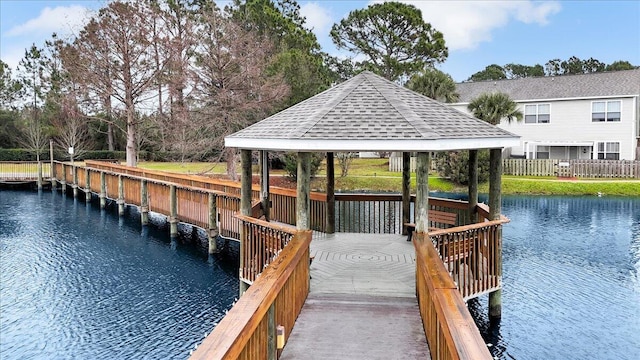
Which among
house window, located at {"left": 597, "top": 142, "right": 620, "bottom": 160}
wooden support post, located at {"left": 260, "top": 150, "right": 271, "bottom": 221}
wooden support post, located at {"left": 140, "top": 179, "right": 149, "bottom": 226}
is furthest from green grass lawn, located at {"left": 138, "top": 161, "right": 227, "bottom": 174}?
house window, located at {"left": 597, "top": 142, "right": 620, "bottom": 160}

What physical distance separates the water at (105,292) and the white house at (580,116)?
26.2m

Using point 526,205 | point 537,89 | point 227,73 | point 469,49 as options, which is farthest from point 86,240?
point 469,49

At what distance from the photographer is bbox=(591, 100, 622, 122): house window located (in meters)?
31.5

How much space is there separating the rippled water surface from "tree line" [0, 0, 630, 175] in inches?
515

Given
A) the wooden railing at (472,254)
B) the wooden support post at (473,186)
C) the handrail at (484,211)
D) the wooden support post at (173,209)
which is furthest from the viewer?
the wooden support post at (173,209)

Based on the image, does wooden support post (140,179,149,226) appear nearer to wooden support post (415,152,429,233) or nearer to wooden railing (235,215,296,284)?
wooden railing (235,215,296,284)

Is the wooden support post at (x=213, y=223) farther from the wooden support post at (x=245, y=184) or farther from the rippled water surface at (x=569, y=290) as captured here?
the rippled water surface at (x=569, y=290)

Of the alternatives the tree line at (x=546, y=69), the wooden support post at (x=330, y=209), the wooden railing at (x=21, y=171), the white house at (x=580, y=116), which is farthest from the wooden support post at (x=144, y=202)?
the tree line at (x=546, y=69)

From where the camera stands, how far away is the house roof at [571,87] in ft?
104

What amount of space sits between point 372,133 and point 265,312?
3419mm

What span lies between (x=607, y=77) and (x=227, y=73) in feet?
81.3

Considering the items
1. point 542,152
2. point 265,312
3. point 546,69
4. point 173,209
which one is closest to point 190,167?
point 173,209

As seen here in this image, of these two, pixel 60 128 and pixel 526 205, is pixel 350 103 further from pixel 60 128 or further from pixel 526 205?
pixel 60 128

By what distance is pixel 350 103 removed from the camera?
824 cm
